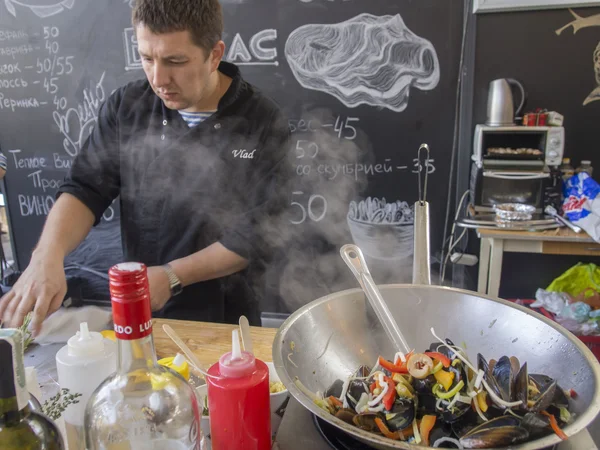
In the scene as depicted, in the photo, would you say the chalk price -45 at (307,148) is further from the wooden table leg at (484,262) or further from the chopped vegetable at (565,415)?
the chopped vegetable at (565,415)

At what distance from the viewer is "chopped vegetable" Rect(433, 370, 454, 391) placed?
27.0 inches

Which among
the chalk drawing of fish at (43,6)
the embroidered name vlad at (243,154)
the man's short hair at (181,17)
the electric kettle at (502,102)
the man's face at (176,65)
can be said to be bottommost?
the embroidered name vlad at (243,154)

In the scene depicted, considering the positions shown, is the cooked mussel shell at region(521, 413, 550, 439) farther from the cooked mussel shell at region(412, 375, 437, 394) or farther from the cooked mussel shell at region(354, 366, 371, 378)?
the cooked mussel shell at region(354, 366, 371, 378)

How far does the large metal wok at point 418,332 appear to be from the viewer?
30.9 inches

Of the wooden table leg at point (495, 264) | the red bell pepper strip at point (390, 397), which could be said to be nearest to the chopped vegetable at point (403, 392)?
the red bell pepper strip at point (390, 397)

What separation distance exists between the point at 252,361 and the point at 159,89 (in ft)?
4.36

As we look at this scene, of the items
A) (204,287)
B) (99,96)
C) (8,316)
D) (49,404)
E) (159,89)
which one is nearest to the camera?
(49,404)

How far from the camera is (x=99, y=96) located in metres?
3.43

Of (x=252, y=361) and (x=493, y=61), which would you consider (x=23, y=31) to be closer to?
(x=493, y=61)

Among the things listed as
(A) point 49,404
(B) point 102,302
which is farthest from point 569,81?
(B) point 102,302

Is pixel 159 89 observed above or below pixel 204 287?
above

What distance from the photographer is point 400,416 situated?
2.16 ft

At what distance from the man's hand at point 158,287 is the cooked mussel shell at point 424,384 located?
41.1 inches

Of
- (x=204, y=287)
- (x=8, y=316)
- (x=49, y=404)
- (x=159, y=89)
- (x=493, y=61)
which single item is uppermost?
(x=493, y=61)
